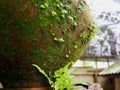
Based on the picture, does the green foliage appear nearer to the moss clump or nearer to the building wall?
the moss clump

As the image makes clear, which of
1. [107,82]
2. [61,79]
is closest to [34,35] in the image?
[61,79]

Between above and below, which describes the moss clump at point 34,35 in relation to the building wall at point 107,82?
above

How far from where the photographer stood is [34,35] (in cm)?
193

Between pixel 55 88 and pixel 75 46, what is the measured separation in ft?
1.36

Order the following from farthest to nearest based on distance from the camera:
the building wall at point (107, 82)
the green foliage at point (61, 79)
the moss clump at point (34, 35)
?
the building wall at point (107, 82), the green foliage at point (61, 79), the moss clump at point (34, 35)

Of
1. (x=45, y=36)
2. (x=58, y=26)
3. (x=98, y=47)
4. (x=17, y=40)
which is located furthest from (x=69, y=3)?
(x=98, y=47)

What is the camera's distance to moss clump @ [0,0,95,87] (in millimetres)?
1907

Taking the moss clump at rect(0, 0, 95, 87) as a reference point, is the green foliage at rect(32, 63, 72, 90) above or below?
below

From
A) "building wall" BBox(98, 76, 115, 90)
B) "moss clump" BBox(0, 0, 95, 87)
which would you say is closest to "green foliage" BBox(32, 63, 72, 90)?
"moss clump" BBox(0, 0, 95, 87)

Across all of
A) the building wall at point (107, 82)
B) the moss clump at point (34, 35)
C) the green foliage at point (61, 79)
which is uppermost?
the moss clump at point (34, 35)

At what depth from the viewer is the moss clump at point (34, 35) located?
6.26 ft

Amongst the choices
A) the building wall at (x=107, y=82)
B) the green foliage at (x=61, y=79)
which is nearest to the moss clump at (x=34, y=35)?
the green foliage at (x=61, y=79)

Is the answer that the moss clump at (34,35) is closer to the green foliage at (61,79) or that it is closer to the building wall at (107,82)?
the green foliage at (61,79)

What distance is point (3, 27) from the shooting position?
75.0 inches
